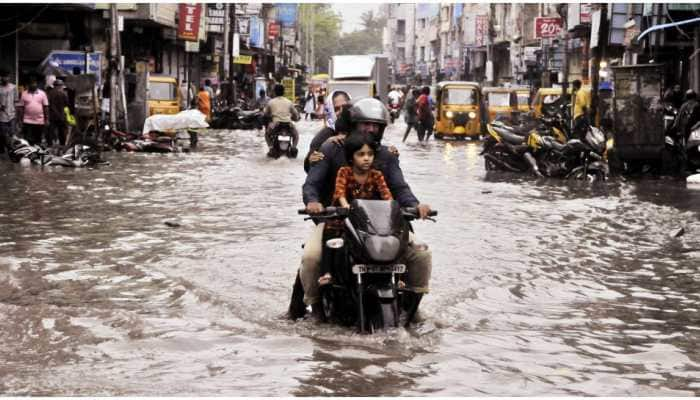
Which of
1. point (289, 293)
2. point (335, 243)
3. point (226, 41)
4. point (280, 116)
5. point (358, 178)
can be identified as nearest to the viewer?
point (335, 243)

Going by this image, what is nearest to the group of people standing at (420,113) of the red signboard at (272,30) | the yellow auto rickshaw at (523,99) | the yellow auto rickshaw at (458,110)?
the yellow auto rickshaw at (458,110)

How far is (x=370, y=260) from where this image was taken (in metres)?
6.96

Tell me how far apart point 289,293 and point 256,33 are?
6469 cm

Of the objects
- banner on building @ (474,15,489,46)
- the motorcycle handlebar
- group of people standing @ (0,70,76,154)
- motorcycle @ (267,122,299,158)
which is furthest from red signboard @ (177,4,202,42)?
the motorcycle handlebar

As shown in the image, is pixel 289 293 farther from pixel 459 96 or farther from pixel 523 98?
pixel 523 98

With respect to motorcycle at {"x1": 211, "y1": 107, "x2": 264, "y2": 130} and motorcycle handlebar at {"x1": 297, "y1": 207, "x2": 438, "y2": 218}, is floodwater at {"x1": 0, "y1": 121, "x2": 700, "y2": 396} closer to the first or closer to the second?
motorcycle handlebar at {"x1": 297, "y1": 207, "x2": 438, "y2": 218}

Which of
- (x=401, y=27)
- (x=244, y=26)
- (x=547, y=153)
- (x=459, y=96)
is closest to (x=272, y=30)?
(x=244, y=26)

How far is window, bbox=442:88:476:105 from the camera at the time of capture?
39.0 m

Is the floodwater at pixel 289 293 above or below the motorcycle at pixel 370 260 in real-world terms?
below

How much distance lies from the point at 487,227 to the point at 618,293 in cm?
458

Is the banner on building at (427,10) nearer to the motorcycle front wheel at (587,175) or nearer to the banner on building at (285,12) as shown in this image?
the banner on building at (285,12)

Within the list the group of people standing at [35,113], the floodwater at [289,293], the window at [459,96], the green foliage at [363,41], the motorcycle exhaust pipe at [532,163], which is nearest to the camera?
the floodwater at [289,293]

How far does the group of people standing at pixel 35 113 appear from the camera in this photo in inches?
962

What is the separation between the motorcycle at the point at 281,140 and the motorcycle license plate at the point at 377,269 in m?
19.3
